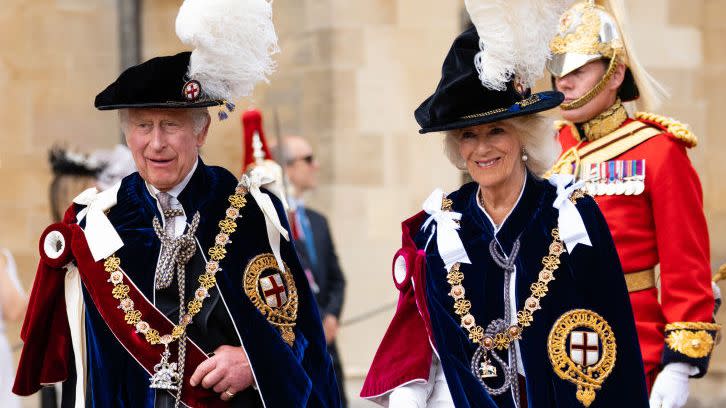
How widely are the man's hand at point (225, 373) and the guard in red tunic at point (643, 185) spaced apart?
166 cm

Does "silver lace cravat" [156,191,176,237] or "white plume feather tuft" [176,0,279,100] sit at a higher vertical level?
"white plume feather tuft" [176,0,279,100]

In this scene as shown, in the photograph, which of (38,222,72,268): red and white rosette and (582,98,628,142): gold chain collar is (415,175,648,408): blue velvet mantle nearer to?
(38,222,72,268): red and white rosette

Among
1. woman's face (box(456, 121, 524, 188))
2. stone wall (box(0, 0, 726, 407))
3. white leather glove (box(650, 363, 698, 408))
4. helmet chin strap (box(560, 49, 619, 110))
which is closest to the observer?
woman's face (box(456, 121, 524, 188))

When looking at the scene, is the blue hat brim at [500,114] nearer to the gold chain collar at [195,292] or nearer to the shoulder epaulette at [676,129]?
the gold chain collar at [195,292]

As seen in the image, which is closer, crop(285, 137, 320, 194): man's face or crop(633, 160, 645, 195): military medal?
crop(633, 160, 645, 195): military medal

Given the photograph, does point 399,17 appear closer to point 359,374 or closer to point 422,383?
point 359,374

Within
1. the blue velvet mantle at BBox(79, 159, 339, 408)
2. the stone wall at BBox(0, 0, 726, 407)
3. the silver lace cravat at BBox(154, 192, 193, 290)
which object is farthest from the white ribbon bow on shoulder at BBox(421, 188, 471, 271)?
the stone wall at BBox(0, 0, 726, 407)

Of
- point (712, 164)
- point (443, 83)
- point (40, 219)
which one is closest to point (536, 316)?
point (443, 83)

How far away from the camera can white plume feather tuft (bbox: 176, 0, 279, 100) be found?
19.1ft

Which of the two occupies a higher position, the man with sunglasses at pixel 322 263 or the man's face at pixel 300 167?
the man's face at pixel 300 167

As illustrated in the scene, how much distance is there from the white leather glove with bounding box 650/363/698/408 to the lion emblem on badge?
148 centimetres

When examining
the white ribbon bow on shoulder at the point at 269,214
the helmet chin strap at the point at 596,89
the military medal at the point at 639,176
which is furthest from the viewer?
the helmet chin strap at the point at 596,89

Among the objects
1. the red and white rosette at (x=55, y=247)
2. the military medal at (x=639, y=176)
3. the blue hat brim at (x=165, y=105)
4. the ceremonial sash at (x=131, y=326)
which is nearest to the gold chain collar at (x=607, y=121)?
the military medal at (x=639, y=176)

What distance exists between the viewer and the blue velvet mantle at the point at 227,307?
5.83 metres
